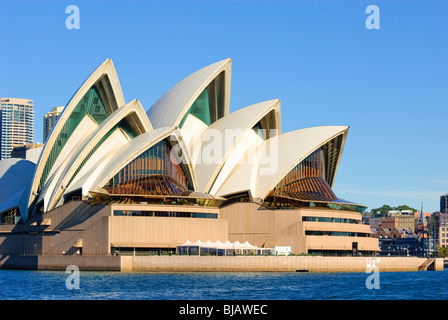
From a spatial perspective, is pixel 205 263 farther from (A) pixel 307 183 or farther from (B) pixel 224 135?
(A) pixel 307 183

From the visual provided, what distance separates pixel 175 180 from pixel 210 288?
105ft

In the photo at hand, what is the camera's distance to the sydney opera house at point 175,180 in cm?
7562

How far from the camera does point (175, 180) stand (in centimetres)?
8106

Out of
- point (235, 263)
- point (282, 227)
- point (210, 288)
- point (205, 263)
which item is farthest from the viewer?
point (282, 227)

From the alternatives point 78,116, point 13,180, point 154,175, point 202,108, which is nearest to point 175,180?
point 154,175

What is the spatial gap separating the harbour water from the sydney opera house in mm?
12075

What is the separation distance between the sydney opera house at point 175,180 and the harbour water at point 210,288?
39.6 feet

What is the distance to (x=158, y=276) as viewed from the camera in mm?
62125

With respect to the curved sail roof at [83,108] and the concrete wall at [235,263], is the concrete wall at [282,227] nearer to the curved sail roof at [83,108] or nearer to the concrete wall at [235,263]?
the concrete wall at [235,263]

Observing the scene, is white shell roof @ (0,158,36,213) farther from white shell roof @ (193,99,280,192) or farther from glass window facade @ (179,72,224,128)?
glass window facade @ (179,72,224,128)

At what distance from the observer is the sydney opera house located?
75.6 m

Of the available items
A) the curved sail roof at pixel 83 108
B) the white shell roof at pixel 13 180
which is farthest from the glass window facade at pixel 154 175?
the white shell roof at pixel 13 180
